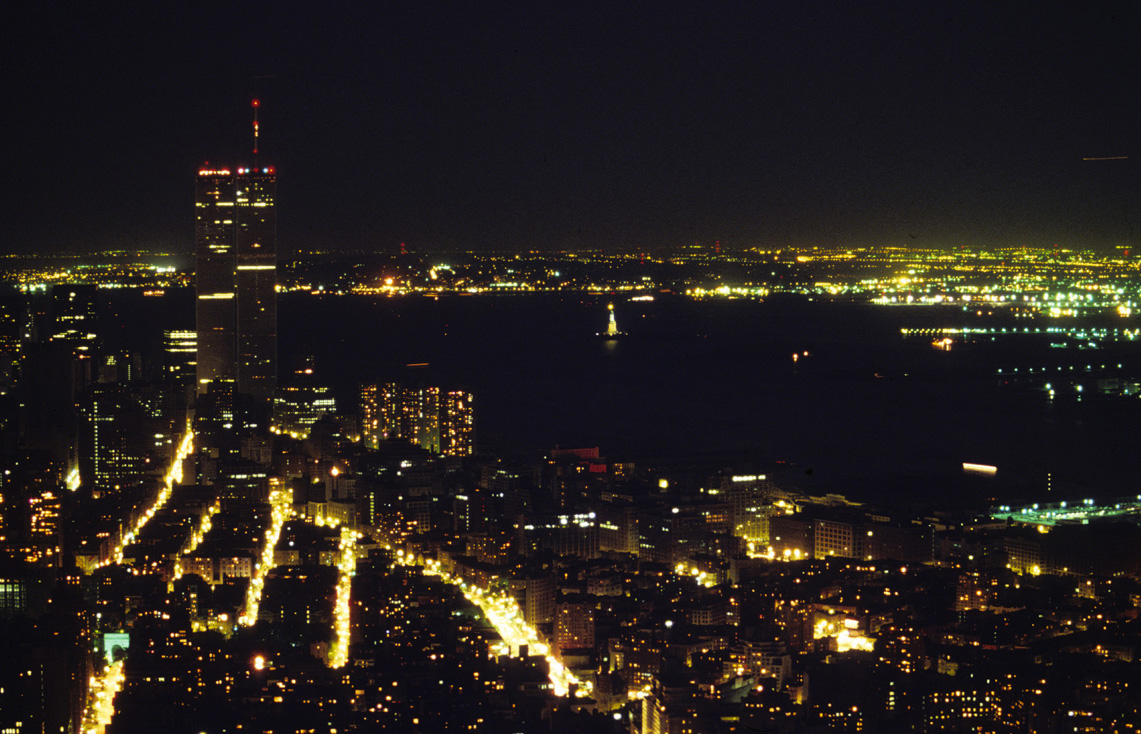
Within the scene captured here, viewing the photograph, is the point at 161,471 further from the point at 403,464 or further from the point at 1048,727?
the point at 1048,727

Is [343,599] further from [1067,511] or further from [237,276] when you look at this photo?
[237,276]

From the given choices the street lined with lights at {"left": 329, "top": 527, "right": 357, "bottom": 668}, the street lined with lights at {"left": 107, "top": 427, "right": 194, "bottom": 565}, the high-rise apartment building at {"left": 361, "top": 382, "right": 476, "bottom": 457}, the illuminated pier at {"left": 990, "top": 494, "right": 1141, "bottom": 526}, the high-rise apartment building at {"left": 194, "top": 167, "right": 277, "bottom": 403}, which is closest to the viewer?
the street lined with lights at {"left": 329, "top": 527, "right": 357, "bottom": 668}

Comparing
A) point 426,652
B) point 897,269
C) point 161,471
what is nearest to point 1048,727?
point 426,652

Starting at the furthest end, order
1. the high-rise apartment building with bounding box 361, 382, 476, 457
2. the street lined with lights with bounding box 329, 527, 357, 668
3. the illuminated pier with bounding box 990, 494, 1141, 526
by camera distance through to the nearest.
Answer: the high-rise apartment building with bounding box 361, 382, 476, 457 < the illuminated pier with bounding box 990, 494, 1141, 526 < the street lined with lights with bounding box 329, 527, 357, 668

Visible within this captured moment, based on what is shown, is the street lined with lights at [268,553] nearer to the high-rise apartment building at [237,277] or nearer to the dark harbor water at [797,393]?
the dark harbor water at [797,393]

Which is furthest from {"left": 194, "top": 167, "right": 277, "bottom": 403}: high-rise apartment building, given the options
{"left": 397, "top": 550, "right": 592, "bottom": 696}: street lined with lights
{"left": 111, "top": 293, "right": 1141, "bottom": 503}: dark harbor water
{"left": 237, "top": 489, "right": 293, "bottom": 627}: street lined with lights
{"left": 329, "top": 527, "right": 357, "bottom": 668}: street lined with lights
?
{"left": 397, "top": 550, "right": 592, "bottom": 696}: street lined with lights

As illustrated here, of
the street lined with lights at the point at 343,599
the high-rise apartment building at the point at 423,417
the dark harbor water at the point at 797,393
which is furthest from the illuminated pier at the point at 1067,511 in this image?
the high-rise apartment building at the point at 423,417

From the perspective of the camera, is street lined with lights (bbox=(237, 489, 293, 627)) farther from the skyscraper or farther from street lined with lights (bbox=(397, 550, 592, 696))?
the skyscraper
